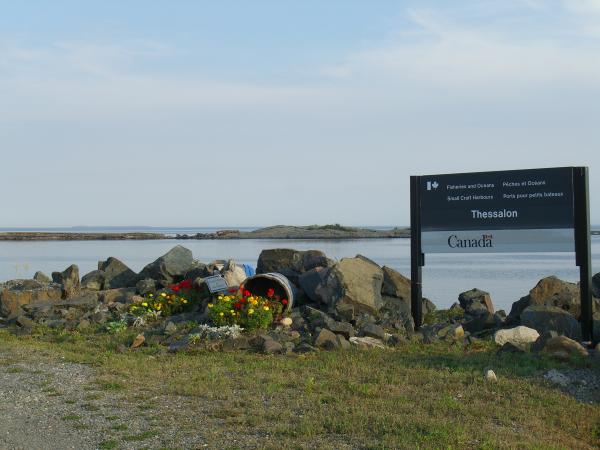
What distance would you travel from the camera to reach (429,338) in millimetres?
13109

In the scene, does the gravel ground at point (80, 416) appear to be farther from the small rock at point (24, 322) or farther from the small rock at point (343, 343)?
the small rock at point (24, 322)

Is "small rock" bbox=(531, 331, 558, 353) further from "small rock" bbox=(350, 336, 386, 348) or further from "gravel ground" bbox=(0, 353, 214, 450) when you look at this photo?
"gravel ground" bbox=(0, 353, 214, 450)

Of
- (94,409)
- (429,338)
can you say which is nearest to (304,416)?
(94,409)

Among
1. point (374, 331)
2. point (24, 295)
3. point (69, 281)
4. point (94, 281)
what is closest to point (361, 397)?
point (374, 331)

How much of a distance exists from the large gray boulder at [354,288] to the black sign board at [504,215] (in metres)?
0.80

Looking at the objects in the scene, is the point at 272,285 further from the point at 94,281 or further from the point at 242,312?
the point at 94,281

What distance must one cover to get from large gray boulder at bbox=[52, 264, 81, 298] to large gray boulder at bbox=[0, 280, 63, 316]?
17cm

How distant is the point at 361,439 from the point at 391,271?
31.3 feet

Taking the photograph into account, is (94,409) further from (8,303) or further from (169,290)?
(8,303)

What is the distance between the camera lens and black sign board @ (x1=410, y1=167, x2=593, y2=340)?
46.4ft

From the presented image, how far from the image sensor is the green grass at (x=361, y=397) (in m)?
7.41

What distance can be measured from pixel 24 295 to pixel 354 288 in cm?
792

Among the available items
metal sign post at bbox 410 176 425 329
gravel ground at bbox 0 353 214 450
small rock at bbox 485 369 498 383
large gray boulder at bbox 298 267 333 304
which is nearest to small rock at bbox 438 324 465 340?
metal sign post at bbox 410 176 425 329

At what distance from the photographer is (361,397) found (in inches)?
348
